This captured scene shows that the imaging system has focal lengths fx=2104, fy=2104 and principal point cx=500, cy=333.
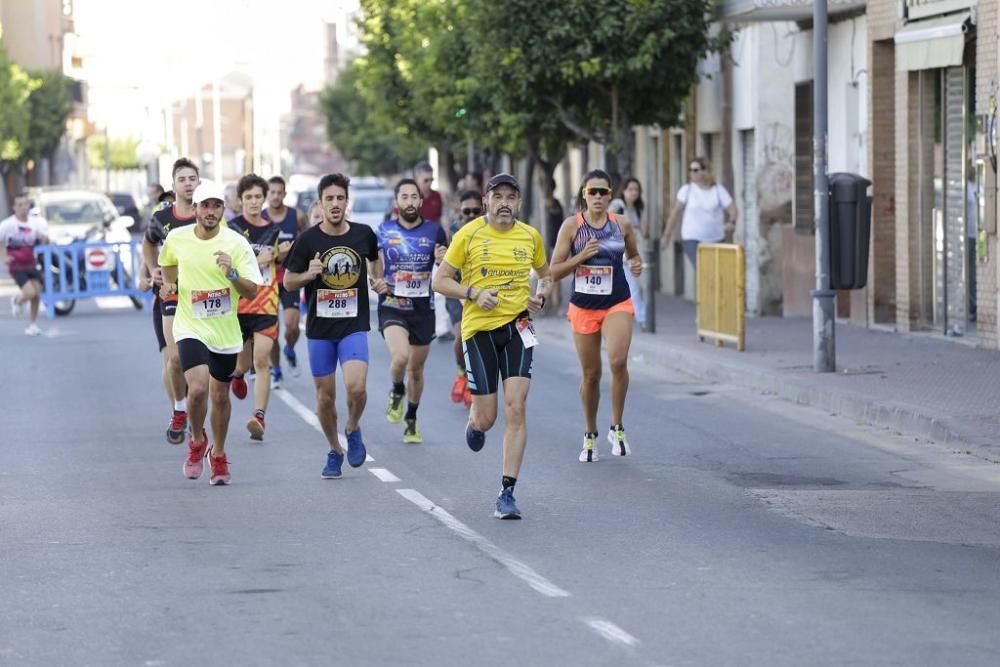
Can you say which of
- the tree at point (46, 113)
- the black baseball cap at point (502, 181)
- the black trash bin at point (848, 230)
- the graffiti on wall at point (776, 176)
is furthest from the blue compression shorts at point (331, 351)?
the tree at point (46, 113)

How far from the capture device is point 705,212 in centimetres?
2433

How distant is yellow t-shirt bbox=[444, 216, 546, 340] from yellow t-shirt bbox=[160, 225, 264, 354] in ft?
4.61

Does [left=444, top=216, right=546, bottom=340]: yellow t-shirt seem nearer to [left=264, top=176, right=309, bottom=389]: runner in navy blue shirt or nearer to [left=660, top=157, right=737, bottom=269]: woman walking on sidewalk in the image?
[left=264, top=176, right=309, bottom=389]: runner in navy blue shirt

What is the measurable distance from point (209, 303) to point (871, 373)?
7.59m

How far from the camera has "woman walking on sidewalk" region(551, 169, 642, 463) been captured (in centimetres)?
1305

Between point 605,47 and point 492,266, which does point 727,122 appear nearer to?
point 605,47

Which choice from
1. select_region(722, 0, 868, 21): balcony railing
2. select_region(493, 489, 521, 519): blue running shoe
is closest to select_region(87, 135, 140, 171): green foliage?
select_region(722, 0, 868, 21): balcony railing

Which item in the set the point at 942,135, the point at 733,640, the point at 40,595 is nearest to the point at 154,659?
the point at 40,595

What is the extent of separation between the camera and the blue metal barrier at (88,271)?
31453 mm

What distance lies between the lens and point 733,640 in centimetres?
743

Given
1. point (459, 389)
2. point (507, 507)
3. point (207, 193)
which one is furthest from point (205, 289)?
point (459, 389)

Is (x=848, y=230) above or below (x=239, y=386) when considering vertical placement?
above

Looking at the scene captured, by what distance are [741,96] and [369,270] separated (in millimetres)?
17259

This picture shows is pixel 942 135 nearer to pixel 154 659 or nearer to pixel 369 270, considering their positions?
pixel 369 270
